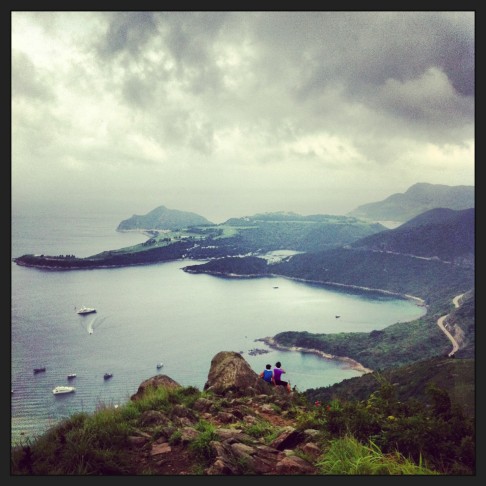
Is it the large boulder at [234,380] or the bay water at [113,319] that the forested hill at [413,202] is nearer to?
the bay water at [113,319]

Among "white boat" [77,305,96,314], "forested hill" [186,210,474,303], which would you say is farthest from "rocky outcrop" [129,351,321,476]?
"forested hill" [186,210,474,303]

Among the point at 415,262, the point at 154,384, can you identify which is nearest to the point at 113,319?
the point at 154,384

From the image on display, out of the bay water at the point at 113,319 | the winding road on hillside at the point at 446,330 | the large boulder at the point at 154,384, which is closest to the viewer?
the large boulder at the point at 154,384

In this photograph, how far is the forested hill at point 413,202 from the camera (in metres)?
12.8

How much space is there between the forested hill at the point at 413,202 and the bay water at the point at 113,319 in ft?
16.5

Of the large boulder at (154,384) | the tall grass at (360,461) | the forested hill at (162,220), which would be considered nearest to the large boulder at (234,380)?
the large boulder at (154,384)

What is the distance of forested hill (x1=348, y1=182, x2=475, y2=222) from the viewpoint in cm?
1282

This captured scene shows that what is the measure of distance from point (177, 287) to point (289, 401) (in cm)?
967

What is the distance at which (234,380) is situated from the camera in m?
5.30

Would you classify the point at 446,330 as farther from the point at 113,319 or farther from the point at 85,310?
the point at 85,310

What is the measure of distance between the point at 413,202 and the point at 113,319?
33.9ft

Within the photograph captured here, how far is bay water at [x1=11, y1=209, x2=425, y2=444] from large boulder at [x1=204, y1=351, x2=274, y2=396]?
20.8ft

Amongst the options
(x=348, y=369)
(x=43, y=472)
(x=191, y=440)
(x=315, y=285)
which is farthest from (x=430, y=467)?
(x=348, y=369)

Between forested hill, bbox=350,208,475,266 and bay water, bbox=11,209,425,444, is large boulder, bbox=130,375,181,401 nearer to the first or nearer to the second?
bay water, bbox=11,209,425,444
